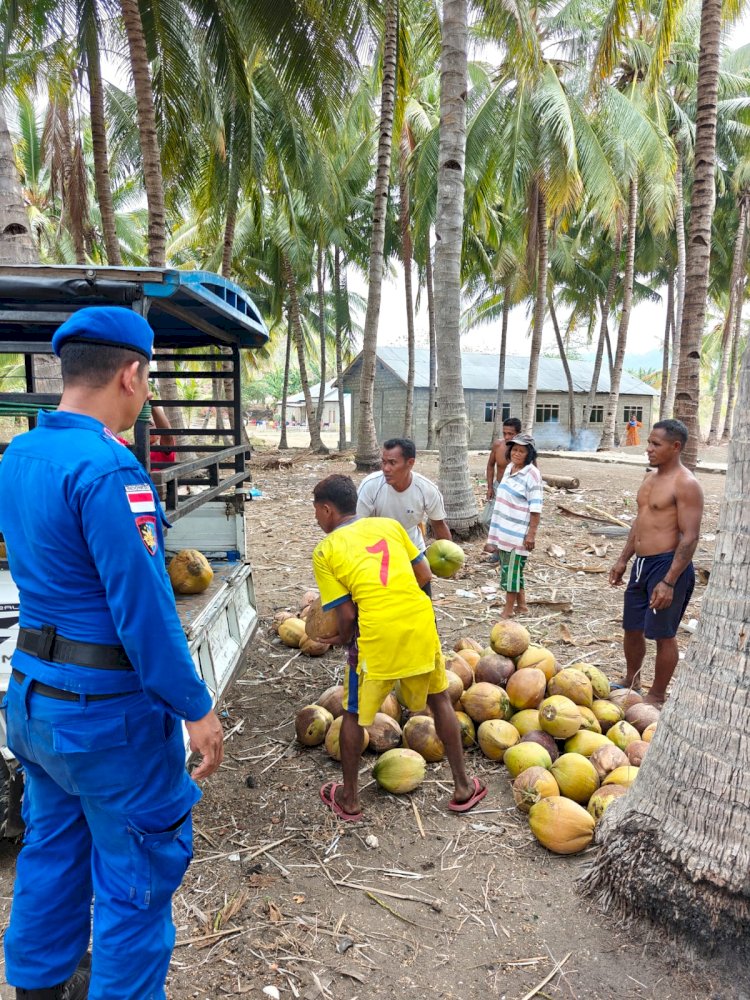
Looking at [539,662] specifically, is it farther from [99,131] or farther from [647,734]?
[99,131]

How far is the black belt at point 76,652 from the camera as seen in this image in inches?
70.1

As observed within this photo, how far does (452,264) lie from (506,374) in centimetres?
2538

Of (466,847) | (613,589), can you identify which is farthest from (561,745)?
(613,589)

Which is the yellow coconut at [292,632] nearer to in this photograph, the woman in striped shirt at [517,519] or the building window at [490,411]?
the woman in striped shirt at [517,519]

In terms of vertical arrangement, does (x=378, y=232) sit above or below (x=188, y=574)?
above

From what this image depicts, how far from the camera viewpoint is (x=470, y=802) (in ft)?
10.7

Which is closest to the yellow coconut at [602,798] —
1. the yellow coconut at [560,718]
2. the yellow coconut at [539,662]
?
the yellow coconut at [560,718]

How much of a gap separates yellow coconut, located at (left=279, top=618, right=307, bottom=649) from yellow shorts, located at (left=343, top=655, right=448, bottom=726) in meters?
1.94

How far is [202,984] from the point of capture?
225 cm

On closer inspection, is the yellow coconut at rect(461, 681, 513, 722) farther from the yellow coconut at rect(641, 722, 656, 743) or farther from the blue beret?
the blue beret

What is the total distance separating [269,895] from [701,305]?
776 cm

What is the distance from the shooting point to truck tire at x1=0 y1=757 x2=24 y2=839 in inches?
102

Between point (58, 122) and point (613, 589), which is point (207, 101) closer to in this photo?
point (58, 122)

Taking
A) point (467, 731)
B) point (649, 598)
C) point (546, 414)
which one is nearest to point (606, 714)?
point (467, 731)
